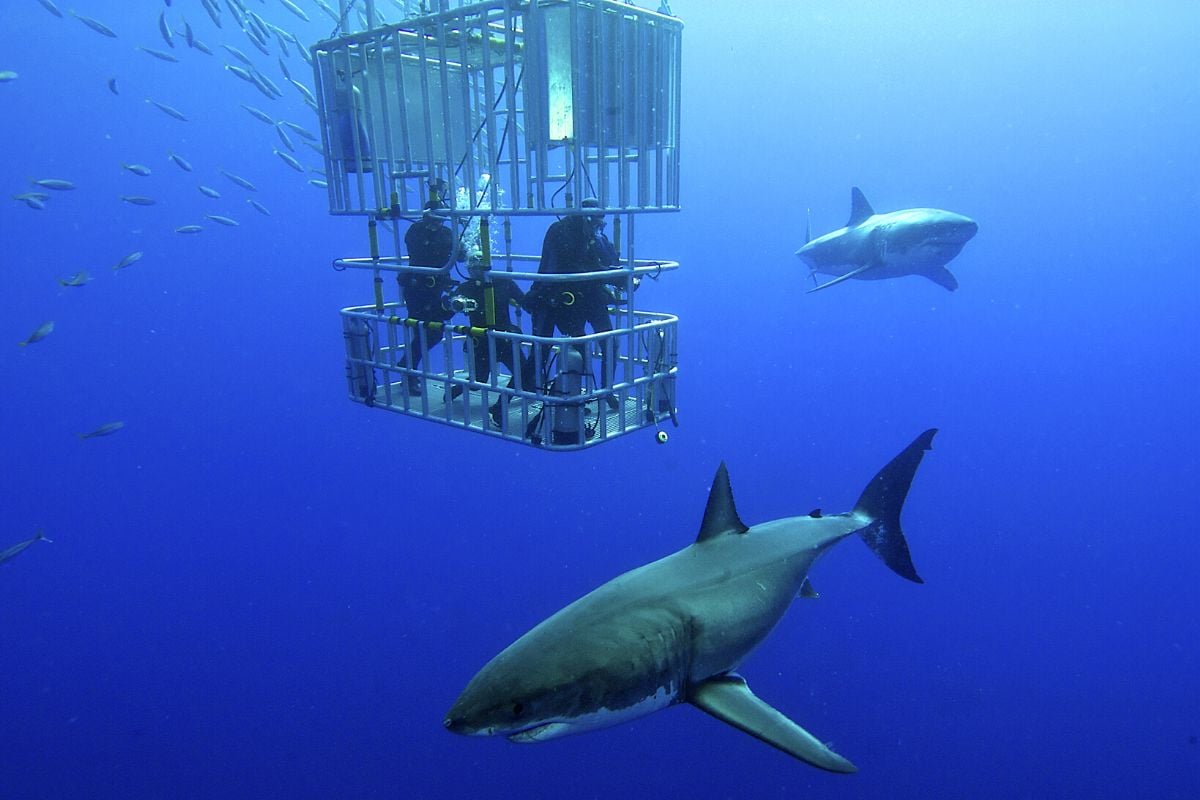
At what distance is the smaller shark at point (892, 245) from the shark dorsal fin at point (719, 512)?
6502mm

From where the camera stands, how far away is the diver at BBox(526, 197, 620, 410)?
553 cm

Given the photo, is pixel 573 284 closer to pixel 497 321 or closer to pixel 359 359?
pixel 497 321

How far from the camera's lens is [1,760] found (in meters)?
9.38

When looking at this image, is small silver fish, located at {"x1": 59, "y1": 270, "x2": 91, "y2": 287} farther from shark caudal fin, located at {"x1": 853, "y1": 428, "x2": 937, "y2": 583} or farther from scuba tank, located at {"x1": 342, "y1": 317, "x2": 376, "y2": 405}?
shark caudal fin, located at {"x1": 853, "y1": 428, "x2": 937, "y2": 583}

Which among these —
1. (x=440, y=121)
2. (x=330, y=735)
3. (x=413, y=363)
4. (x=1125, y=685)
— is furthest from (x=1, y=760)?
(x=1125, y=685)

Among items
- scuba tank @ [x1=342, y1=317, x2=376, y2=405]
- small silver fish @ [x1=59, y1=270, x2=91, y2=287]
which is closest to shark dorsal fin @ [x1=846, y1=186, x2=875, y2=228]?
scuba tank @ [x1=342, y1=317, x2=376, y2=405]

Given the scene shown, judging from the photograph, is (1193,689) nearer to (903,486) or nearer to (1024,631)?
(1024,631)

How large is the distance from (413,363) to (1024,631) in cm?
1279

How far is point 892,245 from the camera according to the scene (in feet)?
32.1

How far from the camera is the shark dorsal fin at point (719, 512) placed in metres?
3.77

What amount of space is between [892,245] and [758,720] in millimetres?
8467

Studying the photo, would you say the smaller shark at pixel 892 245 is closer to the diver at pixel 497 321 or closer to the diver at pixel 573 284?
the diver at pixel 573 284

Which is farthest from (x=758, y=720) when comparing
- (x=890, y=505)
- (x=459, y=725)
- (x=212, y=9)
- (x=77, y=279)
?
(x=212, y=9)

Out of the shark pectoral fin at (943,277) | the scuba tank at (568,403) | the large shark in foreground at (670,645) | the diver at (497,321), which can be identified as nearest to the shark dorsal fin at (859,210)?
the shark pectoral fin at (943,277)
